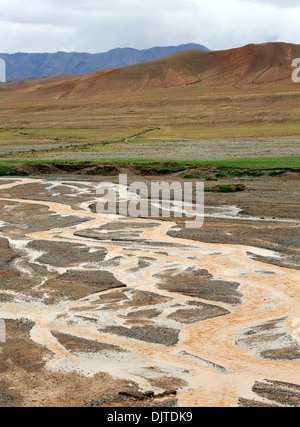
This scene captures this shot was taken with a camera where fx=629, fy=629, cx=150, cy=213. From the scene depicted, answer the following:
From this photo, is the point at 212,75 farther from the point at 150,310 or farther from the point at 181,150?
the point at 150,310

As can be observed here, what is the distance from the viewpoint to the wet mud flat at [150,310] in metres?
13.3

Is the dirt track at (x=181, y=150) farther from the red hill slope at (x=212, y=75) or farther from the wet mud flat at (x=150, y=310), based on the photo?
the red hill slope at (x=212, y=75)

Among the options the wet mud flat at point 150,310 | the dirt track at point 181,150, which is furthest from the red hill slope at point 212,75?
the wet mud flat at point 150,310

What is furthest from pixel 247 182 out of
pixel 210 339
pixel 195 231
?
pixel 210 339

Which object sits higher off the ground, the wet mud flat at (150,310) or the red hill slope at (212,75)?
the red hill slope at (212,75)

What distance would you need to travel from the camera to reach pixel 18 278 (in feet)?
72.5

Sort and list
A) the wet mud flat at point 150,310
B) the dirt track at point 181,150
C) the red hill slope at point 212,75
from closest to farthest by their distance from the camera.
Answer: the wet mud flat at point 150,310
the dirt track at point 181,150
the red hill slope at point 212,75

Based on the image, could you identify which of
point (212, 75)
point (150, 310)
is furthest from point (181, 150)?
point (212, 75)

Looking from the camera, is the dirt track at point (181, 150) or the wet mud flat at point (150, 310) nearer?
the wet mud flat at point (150, 310)

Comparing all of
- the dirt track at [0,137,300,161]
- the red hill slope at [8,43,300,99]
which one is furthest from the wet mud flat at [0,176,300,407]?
the red hill slope at [8,43,300,99]

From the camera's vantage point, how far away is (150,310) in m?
18.6

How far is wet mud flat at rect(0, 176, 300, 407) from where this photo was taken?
1327 centimetres

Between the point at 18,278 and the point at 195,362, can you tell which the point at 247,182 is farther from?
the point at 195,362
